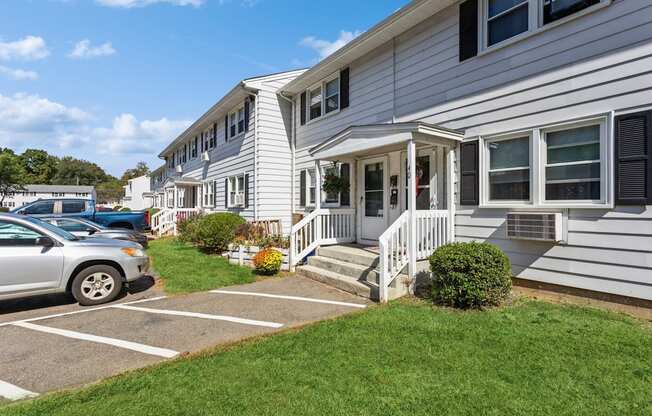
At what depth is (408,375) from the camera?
2939 mm

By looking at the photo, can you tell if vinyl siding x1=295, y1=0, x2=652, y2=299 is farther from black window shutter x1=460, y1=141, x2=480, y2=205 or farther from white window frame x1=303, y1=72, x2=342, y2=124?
white window frame x1=303, y1=72, x2=342, y2=124

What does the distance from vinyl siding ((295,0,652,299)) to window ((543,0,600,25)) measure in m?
0.16

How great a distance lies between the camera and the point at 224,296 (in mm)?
5836

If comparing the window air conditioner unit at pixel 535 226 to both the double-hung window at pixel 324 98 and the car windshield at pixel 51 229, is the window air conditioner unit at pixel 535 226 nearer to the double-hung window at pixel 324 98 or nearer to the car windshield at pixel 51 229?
the double-hung window at pixel 324 98

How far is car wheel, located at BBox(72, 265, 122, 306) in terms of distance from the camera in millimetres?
5296

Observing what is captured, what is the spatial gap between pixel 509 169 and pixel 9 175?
57462 mm

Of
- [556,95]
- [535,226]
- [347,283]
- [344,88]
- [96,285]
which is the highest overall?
[344,88]

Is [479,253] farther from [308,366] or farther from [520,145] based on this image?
[308,366]

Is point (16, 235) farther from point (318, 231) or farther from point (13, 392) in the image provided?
point (318, 231)

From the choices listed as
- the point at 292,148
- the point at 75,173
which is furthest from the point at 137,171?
the point at 292,148

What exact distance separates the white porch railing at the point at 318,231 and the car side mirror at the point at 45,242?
431 centimetres

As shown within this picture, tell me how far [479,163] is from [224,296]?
5.27 metres

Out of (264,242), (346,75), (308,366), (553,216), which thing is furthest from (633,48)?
(264,242)

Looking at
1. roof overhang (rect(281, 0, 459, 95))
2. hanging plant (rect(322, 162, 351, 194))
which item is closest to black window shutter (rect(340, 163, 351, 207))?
hanging plant (rect(322, 162, 351, 194))
